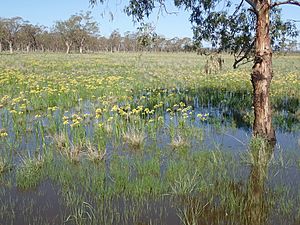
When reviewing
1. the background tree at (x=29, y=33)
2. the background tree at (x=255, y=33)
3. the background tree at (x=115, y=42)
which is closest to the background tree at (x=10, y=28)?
the background tree at (x=29, y=33)

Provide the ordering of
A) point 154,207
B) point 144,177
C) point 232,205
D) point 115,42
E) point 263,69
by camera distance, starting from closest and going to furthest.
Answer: point 232,205
point 154,207
point 144,177
point 263,69
point 115,42

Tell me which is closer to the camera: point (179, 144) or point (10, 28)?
point (179, 144)

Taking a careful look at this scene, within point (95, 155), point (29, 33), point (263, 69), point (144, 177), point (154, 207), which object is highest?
point (29, 33)

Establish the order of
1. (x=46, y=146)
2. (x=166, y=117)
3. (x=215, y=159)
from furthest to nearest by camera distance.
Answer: (x=166, y=117) < (x=46, y=146) < (x=215, y=159)

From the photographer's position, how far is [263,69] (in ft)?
27.2

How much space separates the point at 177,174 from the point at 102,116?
18.2ft

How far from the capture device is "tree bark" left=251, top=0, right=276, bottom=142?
826 centimetres

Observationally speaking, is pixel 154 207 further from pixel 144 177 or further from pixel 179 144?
pixel 179 144

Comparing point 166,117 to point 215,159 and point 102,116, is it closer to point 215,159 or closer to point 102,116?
point 102,116

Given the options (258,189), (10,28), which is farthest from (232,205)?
(10,28)

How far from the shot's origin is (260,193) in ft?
17.5

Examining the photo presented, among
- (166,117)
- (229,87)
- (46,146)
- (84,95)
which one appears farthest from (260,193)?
(229,87)

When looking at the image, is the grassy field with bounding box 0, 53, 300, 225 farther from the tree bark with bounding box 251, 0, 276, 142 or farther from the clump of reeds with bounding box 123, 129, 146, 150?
the tree bark with bounding box 251, 0, 276, 142

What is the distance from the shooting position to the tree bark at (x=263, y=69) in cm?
826
